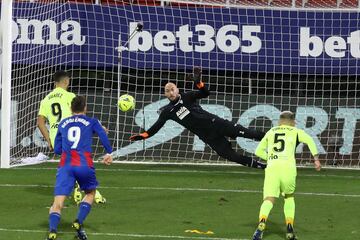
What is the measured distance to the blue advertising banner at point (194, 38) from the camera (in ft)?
73.8

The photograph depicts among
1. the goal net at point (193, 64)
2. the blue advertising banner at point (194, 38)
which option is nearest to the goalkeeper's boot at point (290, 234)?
the goal net at point (193, 64)

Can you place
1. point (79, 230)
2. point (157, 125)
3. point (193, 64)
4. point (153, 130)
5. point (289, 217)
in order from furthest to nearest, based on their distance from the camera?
point (193, 64), point (157, 125), point (153, 130), point (289, 217), point (79, 230)

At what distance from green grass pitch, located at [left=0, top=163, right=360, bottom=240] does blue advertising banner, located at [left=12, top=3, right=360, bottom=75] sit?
292cm

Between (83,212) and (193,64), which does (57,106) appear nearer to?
(83,212)

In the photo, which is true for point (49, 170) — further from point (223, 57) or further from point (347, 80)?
point (347, 80)

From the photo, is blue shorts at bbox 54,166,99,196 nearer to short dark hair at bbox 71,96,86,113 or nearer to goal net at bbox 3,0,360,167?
short dark hair at bbox 71,96,86,113

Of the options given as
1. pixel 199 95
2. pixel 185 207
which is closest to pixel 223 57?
pixel 199 95

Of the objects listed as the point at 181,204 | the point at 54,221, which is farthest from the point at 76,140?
the point at 181,204

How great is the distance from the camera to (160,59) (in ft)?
75.9

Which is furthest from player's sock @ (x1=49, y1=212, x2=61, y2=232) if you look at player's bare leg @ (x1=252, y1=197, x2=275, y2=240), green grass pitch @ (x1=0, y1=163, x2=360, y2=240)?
player's bare leg @ (x1=252, y1=197, x2=275, y2=240)

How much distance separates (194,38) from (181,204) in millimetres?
8047

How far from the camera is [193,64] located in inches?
907

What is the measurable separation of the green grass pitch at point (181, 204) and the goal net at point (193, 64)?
1773 mm

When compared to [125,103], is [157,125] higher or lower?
lower
